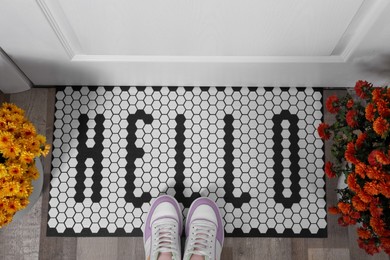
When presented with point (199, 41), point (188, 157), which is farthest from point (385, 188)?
point (188, 157)

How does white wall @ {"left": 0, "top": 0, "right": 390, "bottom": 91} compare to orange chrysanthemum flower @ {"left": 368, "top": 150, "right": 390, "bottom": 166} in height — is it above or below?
above

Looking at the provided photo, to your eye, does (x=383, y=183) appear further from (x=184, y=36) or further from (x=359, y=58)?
(x=184, y=36)

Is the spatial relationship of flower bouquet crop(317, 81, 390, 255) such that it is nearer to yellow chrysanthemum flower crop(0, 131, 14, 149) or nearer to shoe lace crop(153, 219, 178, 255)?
→ shoe lace crop(153, 219, 178, 255)

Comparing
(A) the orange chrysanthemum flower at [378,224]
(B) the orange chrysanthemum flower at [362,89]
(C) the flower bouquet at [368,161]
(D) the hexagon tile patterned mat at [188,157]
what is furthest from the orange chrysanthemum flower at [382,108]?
(D) the hexagon tile patterned mat at [188,157]

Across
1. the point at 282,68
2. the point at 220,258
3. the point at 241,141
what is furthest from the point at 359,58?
the point at 220,258

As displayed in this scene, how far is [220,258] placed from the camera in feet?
4.07

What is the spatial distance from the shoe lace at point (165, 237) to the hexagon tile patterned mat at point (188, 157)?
0.10m

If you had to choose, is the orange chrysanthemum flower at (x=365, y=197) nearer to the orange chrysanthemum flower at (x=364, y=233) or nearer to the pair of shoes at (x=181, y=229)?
the orange chrysanthemum flower at (x=364, y=233)

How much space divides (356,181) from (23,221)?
95 cm

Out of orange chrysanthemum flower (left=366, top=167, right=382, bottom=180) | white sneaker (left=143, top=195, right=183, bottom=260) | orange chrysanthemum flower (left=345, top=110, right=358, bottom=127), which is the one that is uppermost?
orange chrysanthemum flower (left=345, top=110, right=358, bottom=127)

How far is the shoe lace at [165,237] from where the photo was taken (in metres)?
1.15

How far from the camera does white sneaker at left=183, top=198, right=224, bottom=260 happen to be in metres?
1.16

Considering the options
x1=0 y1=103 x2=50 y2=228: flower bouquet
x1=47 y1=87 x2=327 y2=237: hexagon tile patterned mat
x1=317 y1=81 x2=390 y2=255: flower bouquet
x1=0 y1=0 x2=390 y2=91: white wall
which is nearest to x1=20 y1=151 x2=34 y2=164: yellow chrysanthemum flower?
x1=0 y1=103 x2=50 y2=228: flower bouquet

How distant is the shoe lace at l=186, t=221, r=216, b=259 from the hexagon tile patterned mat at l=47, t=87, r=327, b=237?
0.32 ft
